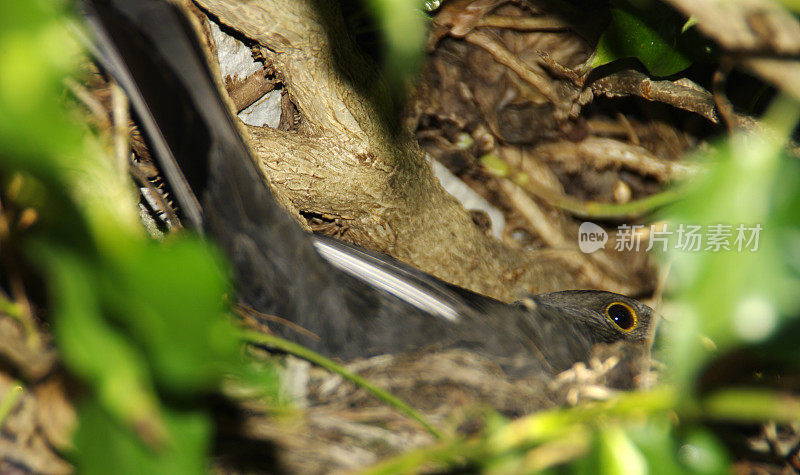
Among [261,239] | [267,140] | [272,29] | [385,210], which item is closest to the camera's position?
[261,239]

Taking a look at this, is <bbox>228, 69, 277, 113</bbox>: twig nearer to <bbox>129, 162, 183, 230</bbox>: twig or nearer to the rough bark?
the rough bark

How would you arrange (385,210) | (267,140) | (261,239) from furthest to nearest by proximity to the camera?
(385,210)
(267,140)
(261,239)

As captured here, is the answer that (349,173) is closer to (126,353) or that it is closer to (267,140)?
(267,140)

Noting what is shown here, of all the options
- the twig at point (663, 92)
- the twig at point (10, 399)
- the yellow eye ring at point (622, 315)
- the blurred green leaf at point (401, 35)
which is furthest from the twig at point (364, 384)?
the twig at point (663, 92)

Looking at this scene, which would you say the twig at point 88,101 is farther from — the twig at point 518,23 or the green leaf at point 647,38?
the twig at point 518,23

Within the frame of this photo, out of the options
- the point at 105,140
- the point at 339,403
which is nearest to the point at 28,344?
the point at 105,140

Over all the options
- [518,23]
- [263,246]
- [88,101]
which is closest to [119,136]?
[88,101]
